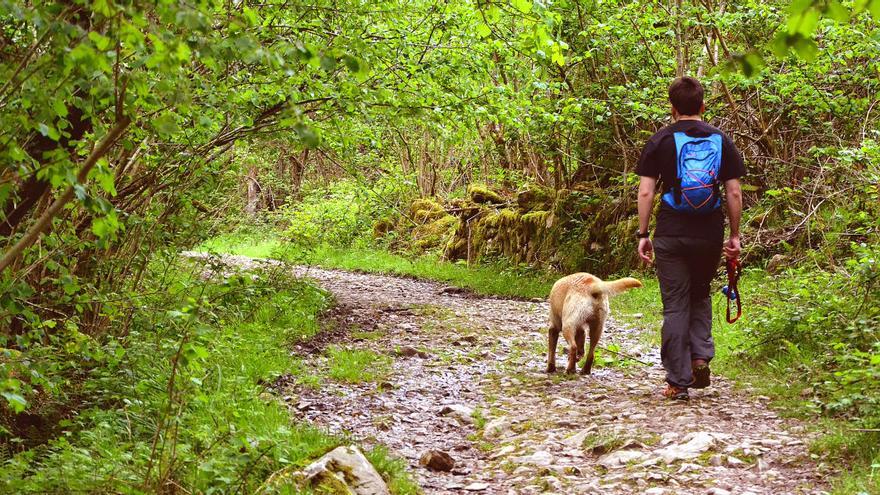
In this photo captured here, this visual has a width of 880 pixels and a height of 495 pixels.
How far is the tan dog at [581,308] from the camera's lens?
7258 mm

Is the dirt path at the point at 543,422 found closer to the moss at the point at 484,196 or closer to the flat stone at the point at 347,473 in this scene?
the flat stone at the point at 347,473

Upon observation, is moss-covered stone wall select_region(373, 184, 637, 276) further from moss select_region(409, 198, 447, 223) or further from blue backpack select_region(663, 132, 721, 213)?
blue backpack select_region(663, 132, 721, 213)

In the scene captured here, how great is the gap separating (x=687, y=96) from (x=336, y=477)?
4072 millimetres

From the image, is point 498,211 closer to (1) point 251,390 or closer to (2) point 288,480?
(1) point 251,390

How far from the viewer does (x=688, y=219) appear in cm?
617

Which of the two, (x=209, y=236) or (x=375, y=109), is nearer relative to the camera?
(x=375, y=109)

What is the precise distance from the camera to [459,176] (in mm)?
25703

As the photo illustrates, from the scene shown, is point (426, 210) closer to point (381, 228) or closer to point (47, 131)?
point (381, 228)

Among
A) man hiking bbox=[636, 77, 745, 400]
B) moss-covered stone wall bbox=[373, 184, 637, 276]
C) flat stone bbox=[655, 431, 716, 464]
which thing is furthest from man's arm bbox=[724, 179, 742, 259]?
moss-covered stone wall bbox=[373, 184, 637, 276]

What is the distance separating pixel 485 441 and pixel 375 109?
12.3ft

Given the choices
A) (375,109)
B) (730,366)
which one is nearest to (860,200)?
(730,366)

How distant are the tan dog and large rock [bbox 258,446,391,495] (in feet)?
10.8

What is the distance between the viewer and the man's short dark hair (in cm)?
615

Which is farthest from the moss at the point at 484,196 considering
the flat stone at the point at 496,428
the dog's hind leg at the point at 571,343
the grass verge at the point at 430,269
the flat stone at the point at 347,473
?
the flat stone at the point at 347,473
